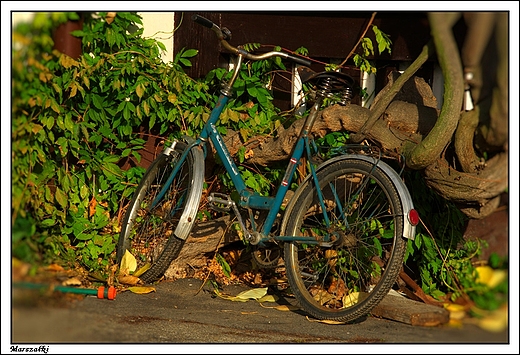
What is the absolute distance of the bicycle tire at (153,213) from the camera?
455 cm

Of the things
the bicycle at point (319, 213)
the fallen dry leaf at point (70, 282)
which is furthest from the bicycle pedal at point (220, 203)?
the fallen dry leaf at point (70, 282)

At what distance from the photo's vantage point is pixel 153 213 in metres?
4.65

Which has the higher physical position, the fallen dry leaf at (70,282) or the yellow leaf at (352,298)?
the fallen dry leaf at (70,282)

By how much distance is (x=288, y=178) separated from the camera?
4105 mm

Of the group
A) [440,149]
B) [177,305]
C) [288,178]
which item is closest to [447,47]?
[440,149]

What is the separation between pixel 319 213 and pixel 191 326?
972 millimetres

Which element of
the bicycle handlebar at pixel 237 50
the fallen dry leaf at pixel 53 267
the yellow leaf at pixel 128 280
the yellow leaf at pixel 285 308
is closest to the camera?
the fallen dry leaf at pixel 53 267

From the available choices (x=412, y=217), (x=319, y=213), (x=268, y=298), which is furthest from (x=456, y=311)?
→ (x=268, y=298)

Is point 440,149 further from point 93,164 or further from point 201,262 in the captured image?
point 93,164

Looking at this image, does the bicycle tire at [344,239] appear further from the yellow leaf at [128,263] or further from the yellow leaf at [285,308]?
the yellow leaf at [128,263]

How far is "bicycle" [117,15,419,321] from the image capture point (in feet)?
12.1

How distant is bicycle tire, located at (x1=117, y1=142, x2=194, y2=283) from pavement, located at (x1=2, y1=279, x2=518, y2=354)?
27cm

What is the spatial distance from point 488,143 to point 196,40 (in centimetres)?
269

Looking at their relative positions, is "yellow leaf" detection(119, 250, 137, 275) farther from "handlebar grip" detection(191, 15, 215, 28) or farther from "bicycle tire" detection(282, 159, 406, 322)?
"handlebar grip" detection(191, 15, 215, 28)
